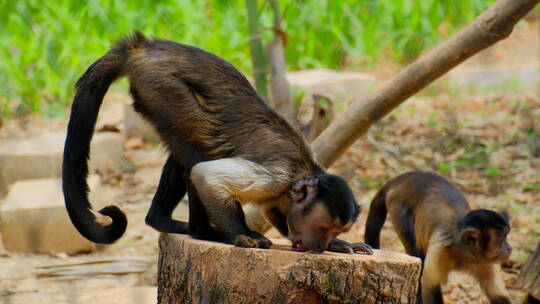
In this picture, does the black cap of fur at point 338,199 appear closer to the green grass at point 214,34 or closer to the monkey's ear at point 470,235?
the monkey's ear at point 470,235

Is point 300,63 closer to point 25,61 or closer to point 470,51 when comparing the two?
point 25,61

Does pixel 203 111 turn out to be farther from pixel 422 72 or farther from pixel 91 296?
pixel 91 296

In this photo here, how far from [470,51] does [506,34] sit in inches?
8.8

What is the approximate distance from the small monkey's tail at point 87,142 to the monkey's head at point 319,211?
87 cm

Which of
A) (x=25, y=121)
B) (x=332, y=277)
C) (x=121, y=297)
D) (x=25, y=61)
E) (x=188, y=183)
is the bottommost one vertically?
(x=121, y=297)

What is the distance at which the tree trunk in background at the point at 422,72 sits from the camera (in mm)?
4383

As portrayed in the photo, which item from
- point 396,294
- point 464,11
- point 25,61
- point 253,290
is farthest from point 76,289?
point 25,61

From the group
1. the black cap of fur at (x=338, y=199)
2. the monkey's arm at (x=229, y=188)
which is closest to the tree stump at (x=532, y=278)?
the black cap of fur at (x=338, y=199)

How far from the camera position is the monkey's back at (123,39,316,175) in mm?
3516

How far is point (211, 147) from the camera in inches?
141

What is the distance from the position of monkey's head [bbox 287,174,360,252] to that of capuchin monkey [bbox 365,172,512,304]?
1.64 metres

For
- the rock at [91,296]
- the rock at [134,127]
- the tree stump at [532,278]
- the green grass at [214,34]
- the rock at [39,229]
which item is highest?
the green grass at [214,34]

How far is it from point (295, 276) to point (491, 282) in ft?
7.46

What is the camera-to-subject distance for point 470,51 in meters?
4.48
